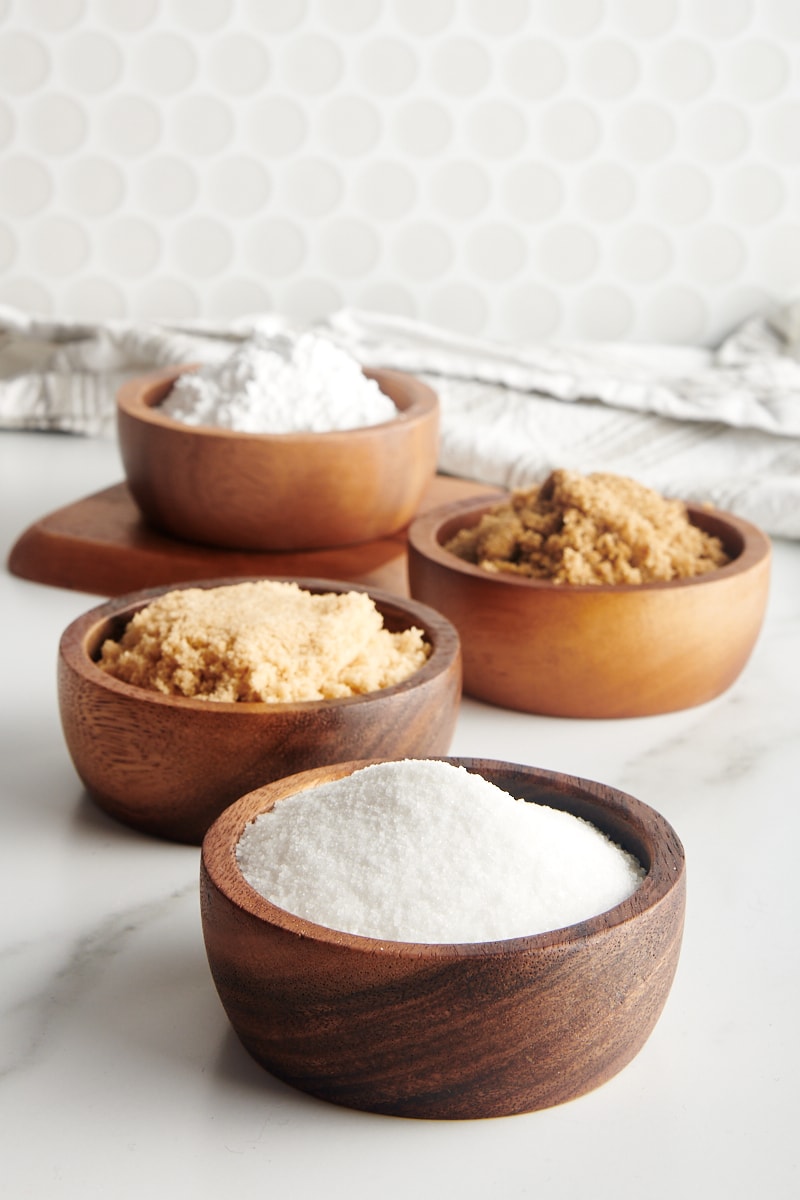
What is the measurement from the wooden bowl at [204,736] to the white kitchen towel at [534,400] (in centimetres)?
50

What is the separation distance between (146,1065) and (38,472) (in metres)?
0.93

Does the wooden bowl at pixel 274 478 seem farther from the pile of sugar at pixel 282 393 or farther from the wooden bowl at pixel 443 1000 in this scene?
the wooden bowl at pixel 443 1000

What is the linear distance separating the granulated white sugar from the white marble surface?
0.23 feet

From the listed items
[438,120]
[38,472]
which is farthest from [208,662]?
[438,120]

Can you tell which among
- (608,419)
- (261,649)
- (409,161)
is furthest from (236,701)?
(409,161)

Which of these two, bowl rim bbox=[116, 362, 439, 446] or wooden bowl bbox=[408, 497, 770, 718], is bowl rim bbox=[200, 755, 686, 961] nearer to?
wooden bowl bbox=[408, 497, 770, 718]

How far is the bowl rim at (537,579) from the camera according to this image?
2.54 feet

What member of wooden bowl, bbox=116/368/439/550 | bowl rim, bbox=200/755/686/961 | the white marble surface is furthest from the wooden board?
bowl rim, bbox=200/755/686/961

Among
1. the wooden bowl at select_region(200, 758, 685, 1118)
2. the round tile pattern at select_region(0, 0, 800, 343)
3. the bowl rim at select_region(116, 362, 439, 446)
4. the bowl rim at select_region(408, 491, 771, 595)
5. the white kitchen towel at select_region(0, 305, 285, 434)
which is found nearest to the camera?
the wooden bowl at select_region(200, 758, 685, 1118)

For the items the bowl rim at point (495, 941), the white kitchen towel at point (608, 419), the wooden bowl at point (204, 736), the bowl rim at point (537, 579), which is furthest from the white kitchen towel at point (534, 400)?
the bowl rim at point (495, 941)

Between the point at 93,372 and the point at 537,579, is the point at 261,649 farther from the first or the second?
the point at 93,372

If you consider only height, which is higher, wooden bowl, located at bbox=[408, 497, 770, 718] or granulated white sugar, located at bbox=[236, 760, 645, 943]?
granulated white sugar, located at bbox=[236, 760, 645, 943]

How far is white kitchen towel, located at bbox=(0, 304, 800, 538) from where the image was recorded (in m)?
1.25

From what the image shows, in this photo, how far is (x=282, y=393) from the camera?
100 cm
